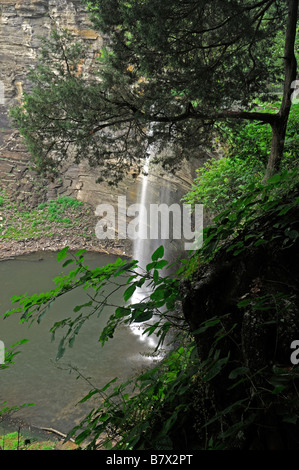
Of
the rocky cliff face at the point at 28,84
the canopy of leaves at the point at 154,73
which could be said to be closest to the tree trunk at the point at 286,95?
the canopy of leaves at the point at 154,73

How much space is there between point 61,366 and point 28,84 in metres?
16.7

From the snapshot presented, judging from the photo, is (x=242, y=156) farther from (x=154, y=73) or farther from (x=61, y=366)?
(x=61, y=366)

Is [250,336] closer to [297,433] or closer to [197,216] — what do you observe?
[297,433]

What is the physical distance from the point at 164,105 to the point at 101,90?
3.57 feet

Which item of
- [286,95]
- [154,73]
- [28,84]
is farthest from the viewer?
[28,84]

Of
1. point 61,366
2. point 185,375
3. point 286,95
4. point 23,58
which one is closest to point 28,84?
point 23,58

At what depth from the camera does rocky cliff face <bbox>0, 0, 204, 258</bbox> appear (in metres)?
16.4

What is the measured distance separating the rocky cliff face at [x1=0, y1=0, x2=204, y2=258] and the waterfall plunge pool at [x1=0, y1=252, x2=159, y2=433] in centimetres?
763

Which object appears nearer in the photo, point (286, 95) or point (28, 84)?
point (286, 95)

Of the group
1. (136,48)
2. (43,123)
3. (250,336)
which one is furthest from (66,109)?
(250,336)

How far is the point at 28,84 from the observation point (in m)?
17.9

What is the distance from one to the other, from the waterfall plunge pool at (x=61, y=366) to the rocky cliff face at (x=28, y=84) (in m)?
7.63

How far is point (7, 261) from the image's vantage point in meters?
13.1
